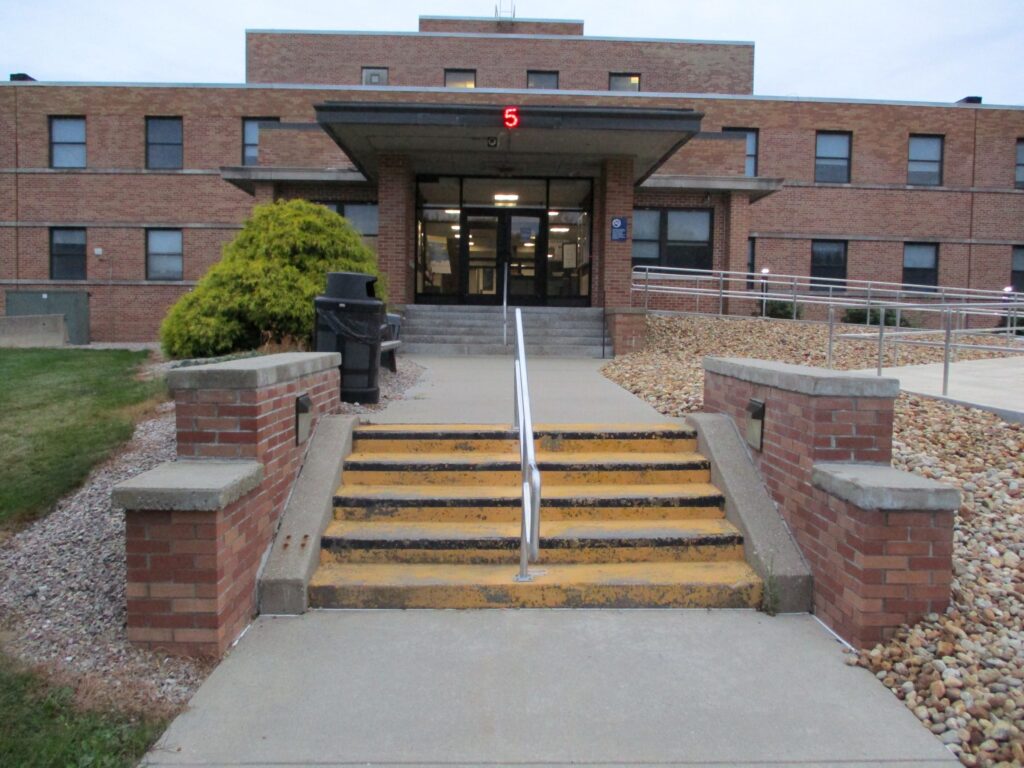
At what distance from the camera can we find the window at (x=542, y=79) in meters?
29.4

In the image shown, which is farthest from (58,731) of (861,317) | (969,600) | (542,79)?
(542,79)

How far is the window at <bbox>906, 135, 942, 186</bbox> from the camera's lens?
2533 cm

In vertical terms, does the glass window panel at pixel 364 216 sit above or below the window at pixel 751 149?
below

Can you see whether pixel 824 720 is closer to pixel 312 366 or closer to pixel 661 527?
pixel 661 527

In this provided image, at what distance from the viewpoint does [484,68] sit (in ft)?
96.0

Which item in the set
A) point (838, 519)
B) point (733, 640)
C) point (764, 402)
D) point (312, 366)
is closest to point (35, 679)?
point (312, 366)

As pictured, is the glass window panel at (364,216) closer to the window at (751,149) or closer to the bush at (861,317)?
the window at (751,149)

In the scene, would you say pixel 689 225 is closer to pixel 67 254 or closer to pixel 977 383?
pixel 977 383

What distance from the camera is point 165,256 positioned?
979 inches

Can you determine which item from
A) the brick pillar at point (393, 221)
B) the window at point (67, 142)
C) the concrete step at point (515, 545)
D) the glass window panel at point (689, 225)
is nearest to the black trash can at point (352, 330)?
the concrete step at point (515, 545)

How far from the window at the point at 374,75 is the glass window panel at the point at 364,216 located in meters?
12.5

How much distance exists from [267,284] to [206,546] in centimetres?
735

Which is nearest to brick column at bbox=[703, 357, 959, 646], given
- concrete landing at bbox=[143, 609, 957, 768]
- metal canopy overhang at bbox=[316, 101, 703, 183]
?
concrete landing at bbox=[143, 609, 957, 768]

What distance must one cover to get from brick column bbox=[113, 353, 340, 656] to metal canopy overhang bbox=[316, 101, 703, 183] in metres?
9.89
